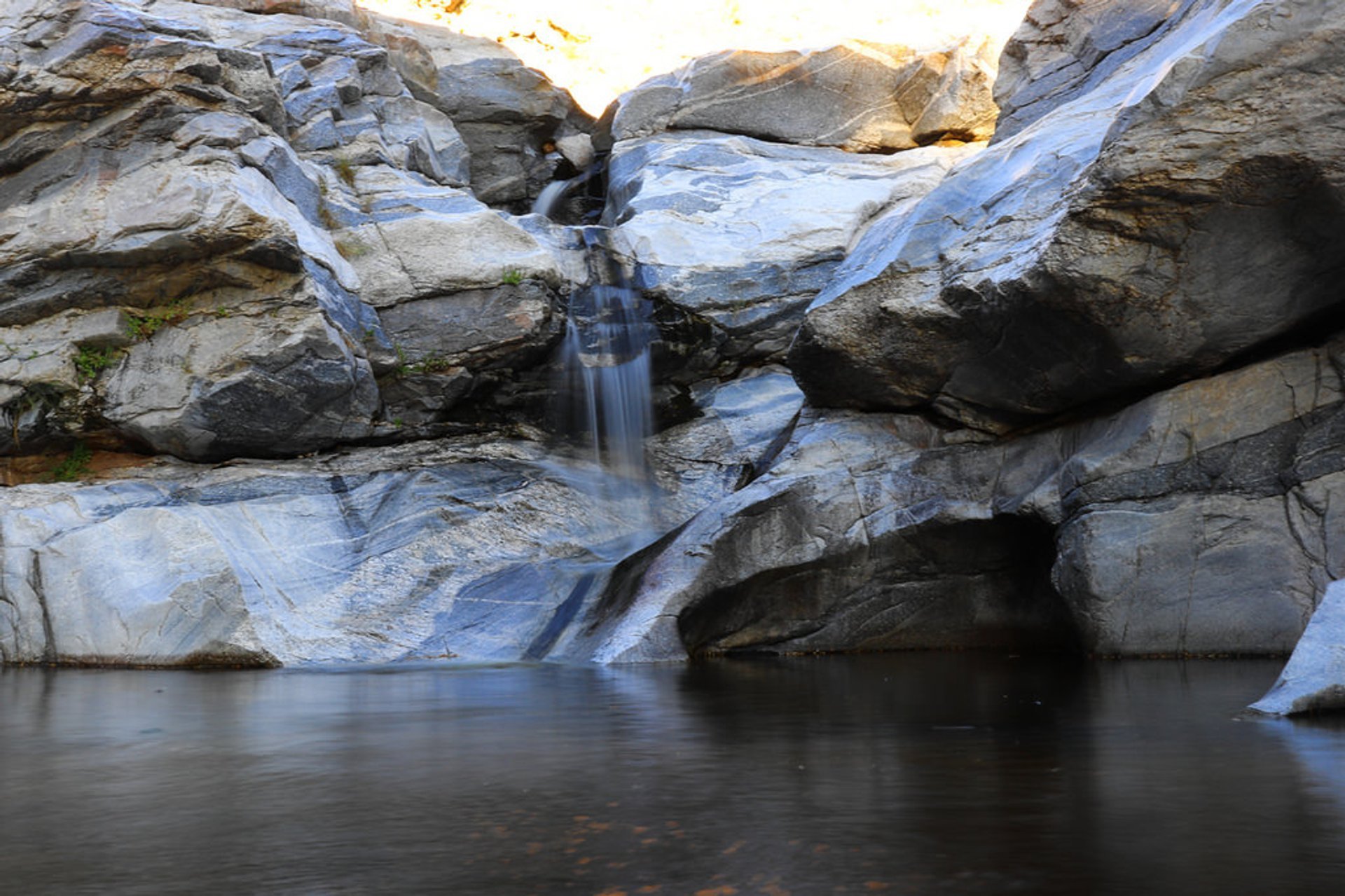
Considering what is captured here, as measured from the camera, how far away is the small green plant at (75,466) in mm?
14480

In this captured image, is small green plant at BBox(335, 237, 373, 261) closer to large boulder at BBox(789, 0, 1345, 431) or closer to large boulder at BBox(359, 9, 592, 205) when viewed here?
large boulder at BBox(789, 0, 1345, 431)

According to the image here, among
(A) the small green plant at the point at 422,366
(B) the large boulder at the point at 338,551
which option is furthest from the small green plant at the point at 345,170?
(B) the large boulder at the point at 338,551

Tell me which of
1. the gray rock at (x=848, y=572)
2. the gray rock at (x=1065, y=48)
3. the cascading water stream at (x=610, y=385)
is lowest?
the gray rock at (x=848, y=572)

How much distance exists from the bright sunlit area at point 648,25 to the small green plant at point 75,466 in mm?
13987

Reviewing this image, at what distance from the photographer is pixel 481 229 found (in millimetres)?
16344

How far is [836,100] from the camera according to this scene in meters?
21.9

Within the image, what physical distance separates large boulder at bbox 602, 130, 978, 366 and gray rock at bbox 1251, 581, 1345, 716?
9.67m

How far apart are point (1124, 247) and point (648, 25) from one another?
23239mm

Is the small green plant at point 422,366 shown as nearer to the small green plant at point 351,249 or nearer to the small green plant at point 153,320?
the small green plant at point 351,249

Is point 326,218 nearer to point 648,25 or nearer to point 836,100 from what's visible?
point 836,100

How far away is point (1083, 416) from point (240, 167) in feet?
32.6

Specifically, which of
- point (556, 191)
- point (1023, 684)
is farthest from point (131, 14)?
point (1023, 684)

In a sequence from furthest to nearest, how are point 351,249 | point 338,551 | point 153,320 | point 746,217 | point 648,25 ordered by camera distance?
point 648,25 → point 746,217 → point 351,249 → point 153,320 → point 338,551

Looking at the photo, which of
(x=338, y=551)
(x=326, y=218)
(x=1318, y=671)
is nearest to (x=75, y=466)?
(x=338, y=551)
